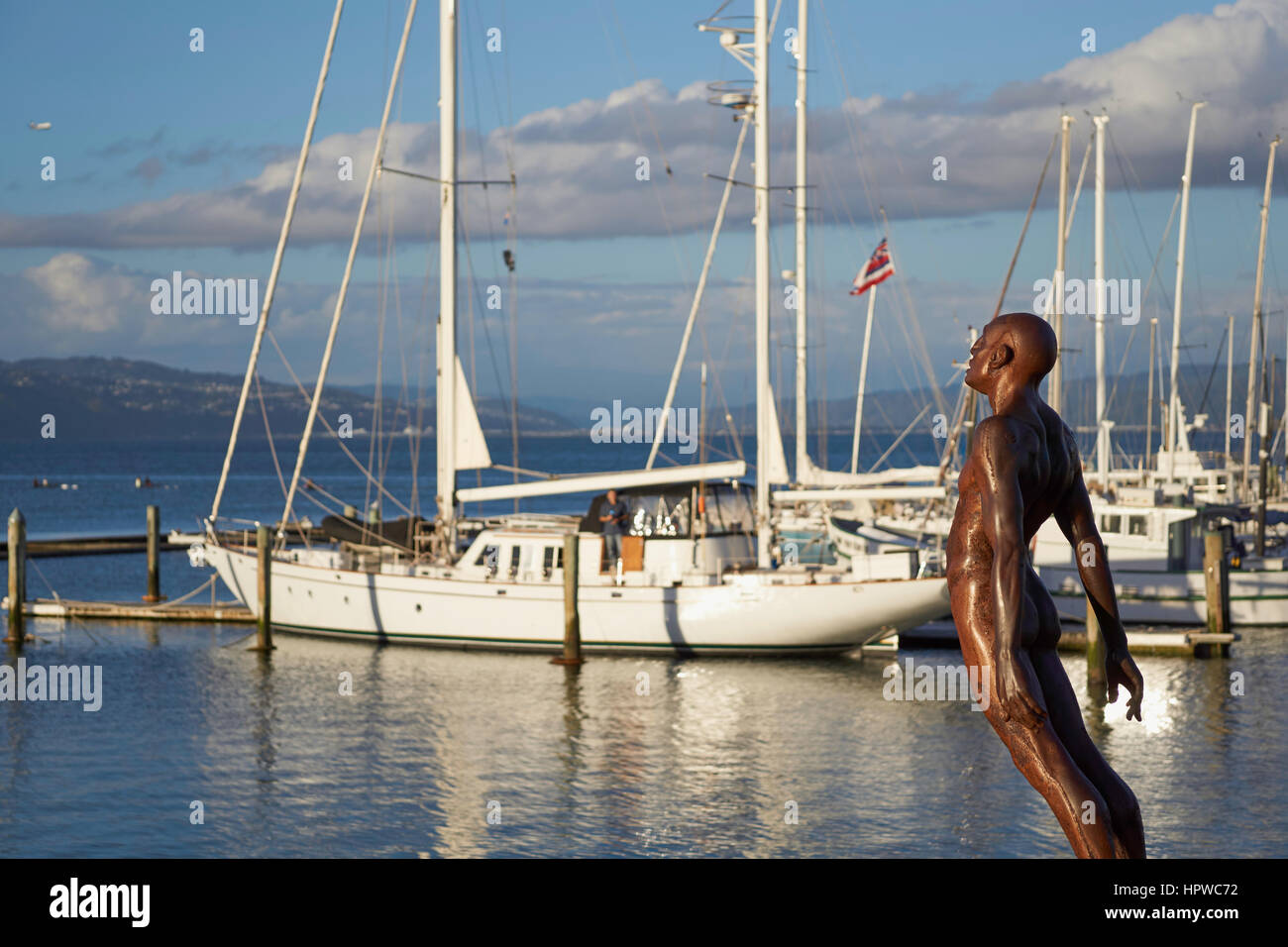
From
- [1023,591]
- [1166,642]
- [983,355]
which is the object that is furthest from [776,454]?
[1023,591]

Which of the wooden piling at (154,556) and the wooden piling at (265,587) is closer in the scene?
the wooden piling at (265,587)

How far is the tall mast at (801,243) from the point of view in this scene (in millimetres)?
40000

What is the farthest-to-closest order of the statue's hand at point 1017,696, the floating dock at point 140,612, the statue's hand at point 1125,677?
the floating dock at point 140,612, the statue's hand at point 1125,677, the statue's hand at point 1017,696

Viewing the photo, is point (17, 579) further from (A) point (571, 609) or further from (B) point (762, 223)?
(B) point (762, 223)

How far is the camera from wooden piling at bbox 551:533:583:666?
28.7 metres

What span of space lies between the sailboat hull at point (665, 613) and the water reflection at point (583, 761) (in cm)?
52

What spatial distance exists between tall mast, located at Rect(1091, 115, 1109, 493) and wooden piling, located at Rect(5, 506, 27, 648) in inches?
1075

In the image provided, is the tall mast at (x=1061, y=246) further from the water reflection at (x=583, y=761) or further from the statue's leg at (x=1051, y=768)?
the statue's leg at (x=1051, y=768)

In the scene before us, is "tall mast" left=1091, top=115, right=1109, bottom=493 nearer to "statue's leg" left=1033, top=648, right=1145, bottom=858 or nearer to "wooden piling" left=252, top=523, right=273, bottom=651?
"wooden piling" left=252, top=523, right=273, bottom=651

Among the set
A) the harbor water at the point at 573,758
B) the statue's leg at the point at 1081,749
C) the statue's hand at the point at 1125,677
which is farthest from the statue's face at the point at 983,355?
the harbor water at the point at 573,758

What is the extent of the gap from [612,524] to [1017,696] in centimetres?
2487

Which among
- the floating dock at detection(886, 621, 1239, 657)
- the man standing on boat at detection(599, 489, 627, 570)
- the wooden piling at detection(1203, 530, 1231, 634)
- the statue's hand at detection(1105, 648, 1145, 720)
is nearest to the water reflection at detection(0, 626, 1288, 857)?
the floating dock at detection(886, 621, 1239, 657)

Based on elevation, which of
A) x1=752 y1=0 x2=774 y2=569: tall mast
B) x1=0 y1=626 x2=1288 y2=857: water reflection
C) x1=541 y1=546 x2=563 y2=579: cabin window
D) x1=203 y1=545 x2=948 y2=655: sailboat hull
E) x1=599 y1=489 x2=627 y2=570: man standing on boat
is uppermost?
x1=752 y1=0 x2=774 y2=569: tall mast

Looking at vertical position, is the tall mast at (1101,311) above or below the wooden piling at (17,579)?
above
